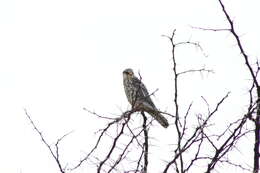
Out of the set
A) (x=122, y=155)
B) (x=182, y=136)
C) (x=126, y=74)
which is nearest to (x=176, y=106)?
(x=182, y=136)

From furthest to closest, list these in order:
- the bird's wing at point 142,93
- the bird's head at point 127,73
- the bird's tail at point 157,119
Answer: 1. the bird's head at point 127,73
2. the bird's tail at point 157,119
3. the bird's wing at point 142,93

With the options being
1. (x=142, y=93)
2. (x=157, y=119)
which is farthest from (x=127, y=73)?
(x=157, y=119)

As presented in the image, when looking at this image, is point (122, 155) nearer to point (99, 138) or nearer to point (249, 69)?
point (99, 138)

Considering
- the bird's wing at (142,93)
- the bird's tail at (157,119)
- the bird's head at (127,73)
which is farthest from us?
the bird's head at (127,73)

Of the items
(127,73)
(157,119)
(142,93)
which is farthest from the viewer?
(127,73)

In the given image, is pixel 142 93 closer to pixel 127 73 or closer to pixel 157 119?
pixel 157 119

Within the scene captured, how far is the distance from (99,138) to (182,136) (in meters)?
0.57

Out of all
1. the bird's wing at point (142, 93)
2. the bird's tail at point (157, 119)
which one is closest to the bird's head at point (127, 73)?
the bird's wing at point (142, 93)

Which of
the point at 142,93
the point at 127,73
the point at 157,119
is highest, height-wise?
the point at 127,73

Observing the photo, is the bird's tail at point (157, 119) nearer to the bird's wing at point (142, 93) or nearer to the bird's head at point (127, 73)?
the bird's wing at point (142, 93)

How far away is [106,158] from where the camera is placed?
4.30m

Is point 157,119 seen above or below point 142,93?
below

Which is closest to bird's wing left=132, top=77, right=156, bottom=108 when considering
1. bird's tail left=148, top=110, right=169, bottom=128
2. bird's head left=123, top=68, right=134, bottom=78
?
bird's tail left=148, top=110, right=169, bottom=128

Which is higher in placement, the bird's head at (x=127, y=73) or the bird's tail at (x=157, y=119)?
the bird's head at (x=127, y=73)
